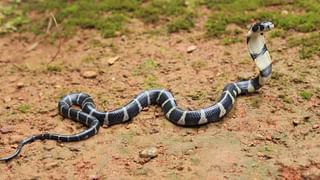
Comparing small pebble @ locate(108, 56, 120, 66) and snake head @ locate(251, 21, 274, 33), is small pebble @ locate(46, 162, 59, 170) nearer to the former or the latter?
small pebble @ locate(108, 56, 120, 66)

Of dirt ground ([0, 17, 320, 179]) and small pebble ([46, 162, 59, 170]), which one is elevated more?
dirt ground ([0, 17, 320, 179])

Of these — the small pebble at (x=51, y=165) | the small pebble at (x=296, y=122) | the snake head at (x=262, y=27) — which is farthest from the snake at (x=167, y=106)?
the small pebble at (x=296, y=122)

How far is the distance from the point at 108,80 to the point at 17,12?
2828 millimetres

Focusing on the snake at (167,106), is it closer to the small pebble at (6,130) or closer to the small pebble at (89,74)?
the small pebble at (6,130)

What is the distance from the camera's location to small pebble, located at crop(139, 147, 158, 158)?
589cm

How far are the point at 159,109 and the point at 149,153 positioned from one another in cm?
102

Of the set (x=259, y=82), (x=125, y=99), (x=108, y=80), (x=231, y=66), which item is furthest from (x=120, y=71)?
(x=259, y=82)

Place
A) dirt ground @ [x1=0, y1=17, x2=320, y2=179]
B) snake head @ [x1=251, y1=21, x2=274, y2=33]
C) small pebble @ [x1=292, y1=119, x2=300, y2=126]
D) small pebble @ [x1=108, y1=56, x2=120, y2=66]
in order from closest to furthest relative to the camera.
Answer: dirt ground @ [x1=0, y1=17, x2=320, y2=179] < small pebble @ [x1=292, y1=119, x2=300, y2=126] < snake head @ [x1=251, y1=21, x2=274, y2=33] < small pebble @ [x1=108, y1=56, x2=120, y2=66]

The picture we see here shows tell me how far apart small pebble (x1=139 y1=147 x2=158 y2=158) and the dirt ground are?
0.19 ft

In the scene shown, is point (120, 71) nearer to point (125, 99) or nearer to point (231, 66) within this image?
point (125, 99)

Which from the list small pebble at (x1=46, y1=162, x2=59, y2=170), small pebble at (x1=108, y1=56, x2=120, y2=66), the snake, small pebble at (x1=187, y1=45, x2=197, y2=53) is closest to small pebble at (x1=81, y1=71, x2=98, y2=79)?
small pebble at (x1=108, y1=56, x2=120, y2=66)

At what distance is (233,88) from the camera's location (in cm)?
673

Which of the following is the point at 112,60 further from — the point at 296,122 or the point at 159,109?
the point at 296,122

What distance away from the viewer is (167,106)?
6633 mm
